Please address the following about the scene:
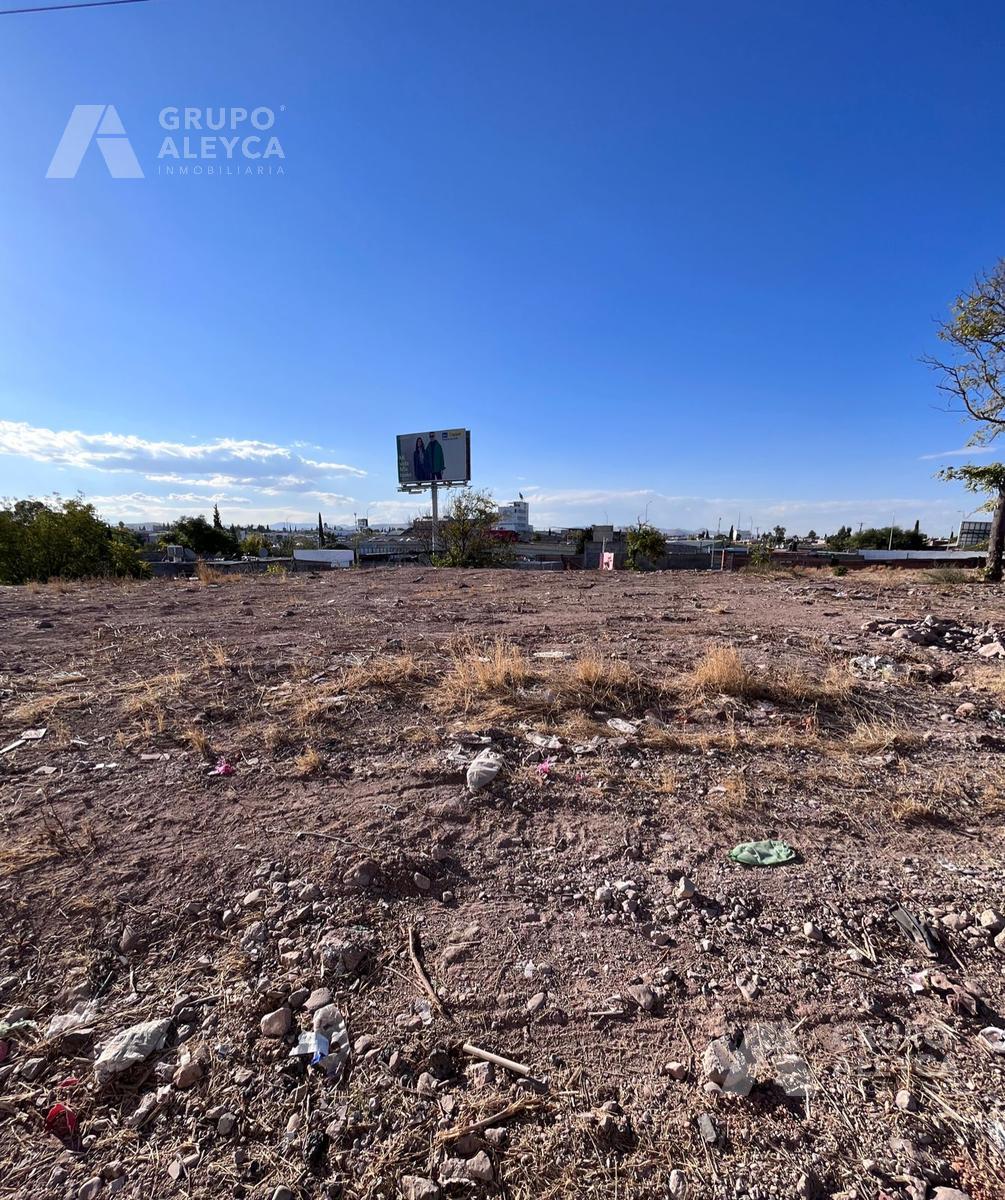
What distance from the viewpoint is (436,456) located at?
104 feet

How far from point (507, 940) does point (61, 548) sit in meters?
23.4

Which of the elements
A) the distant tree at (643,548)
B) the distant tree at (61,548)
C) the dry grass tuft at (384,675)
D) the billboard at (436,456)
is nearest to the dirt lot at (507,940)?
the dry grass tuft at (384,675)

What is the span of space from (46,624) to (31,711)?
3.96m

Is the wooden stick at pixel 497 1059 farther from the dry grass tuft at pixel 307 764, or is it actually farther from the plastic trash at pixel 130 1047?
the dry grass tuft at pixel 307 764

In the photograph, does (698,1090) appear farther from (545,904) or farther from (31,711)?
(31,711)

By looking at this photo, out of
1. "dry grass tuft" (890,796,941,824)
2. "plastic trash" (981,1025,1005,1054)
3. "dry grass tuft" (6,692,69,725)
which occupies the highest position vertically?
"dry grass tuft" (6,692,69,725)

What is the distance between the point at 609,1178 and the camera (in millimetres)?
1099

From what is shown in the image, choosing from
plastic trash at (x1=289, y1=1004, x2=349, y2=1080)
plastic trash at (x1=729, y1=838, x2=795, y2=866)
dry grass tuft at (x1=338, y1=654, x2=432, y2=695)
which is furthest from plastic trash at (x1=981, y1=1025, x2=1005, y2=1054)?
dry grass tuft at (x1=338, y1=654, x2=432, y2=695)

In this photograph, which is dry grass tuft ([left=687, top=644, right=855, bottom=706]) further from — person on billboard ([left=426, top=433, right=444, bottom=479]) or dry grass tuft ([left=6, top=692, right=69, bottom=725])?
person on billboard ([left=426, top=433, right=444, bottom=479])

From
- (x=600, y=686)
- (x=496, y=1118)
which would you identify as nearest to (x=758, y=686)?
(x=600, y=686)

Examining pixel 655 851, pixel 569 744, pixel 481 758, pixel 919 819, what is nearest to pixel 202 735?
pixel 481 758

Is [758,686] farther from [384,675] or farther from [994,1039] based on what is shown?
[384,675]

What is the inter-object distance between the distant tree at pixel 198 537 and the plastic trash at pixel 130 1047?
5268cm

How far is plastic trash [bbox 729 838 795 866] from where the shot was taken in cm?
205
